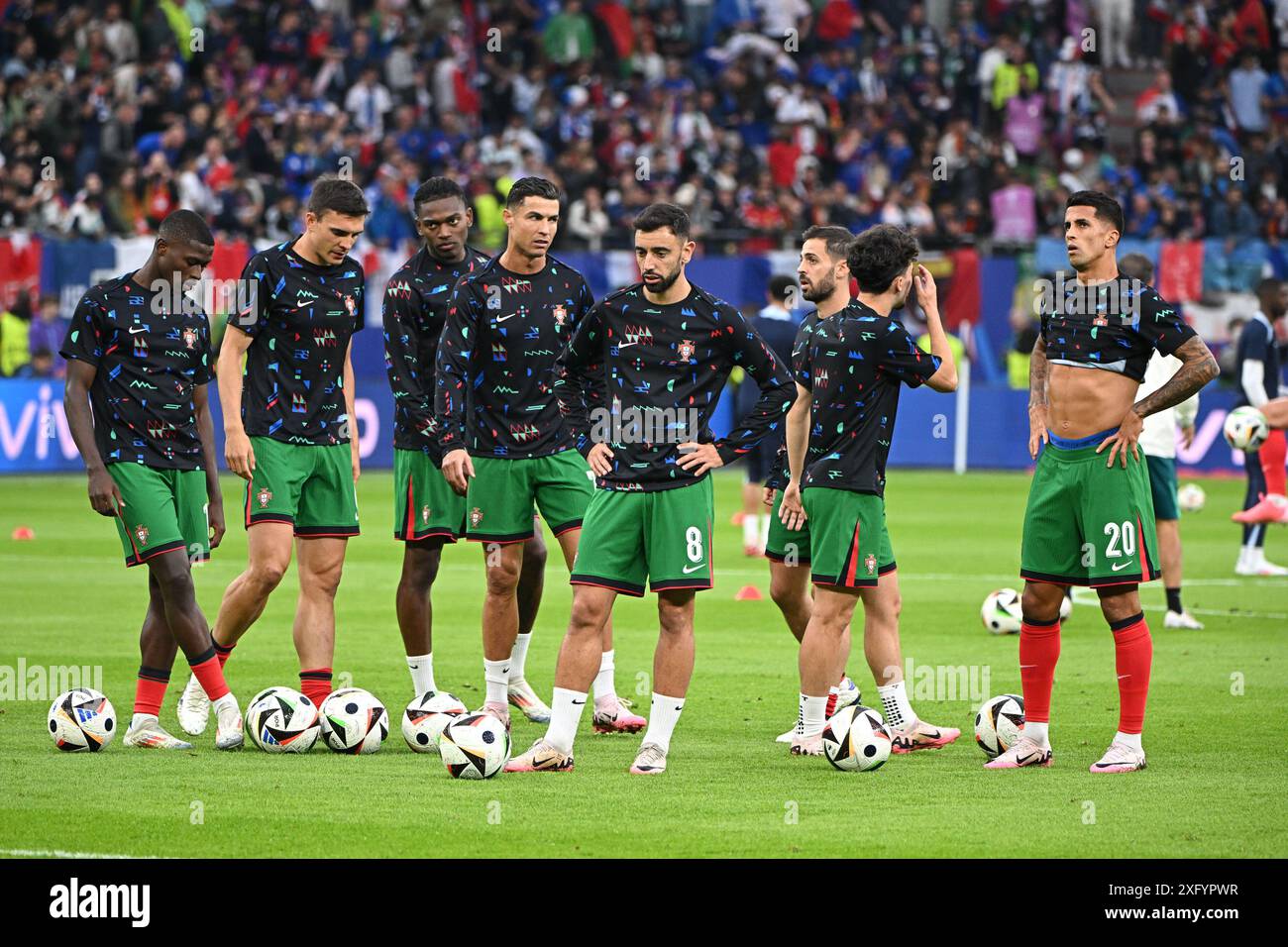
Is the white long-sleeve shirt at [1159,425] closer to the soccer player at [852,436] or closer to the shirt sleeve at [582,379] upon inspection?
the soccer player at [852,436]

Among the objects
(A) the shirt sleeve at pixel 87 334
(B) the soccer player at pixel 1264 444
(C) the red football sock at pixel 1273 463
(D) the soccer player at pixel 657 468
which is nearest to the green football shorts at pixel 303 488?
(A) the shirt sleeve at pixel 87 334

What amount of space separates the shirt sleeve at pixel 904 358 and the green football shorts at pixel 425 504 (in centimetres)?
248

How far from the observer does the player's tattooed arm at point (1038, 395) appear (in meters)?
8.79

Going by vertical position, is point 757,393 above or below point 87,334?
below

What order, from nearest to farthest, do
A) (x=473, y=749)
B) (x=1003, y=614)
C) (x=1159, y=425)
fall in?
(x=473, y=749) < (x=1003, y=614) < (x=1159, y=425)

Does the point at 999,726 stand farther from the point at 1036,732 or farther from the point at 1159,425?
the point at 1159,425

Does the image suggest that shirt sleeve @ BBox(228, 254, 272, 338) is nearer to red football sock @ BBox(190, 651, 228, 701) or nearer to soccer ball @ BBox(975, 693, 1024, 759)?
red football sock @ BBox(190, 651, 228, 701)

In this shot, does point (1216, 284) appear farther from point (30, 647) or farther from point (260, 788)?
point (260, 788)

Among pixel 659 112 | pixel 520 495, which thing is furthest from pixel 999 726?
pixel 659 112

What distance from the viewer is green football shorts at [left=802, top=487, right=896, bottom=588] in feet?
29.0

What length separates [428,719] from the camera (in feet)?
29.0

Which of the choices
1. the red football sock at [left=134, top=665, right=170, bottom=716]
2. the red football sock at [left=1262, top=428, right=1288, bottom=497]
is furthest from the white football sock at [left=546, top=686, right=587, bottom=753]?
the red football sock at [left=1262, top=428, right=1288, bottom=497]

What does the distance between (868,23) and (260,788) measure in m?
30.8

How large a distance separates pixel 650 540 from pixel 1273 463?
10.1 meters
